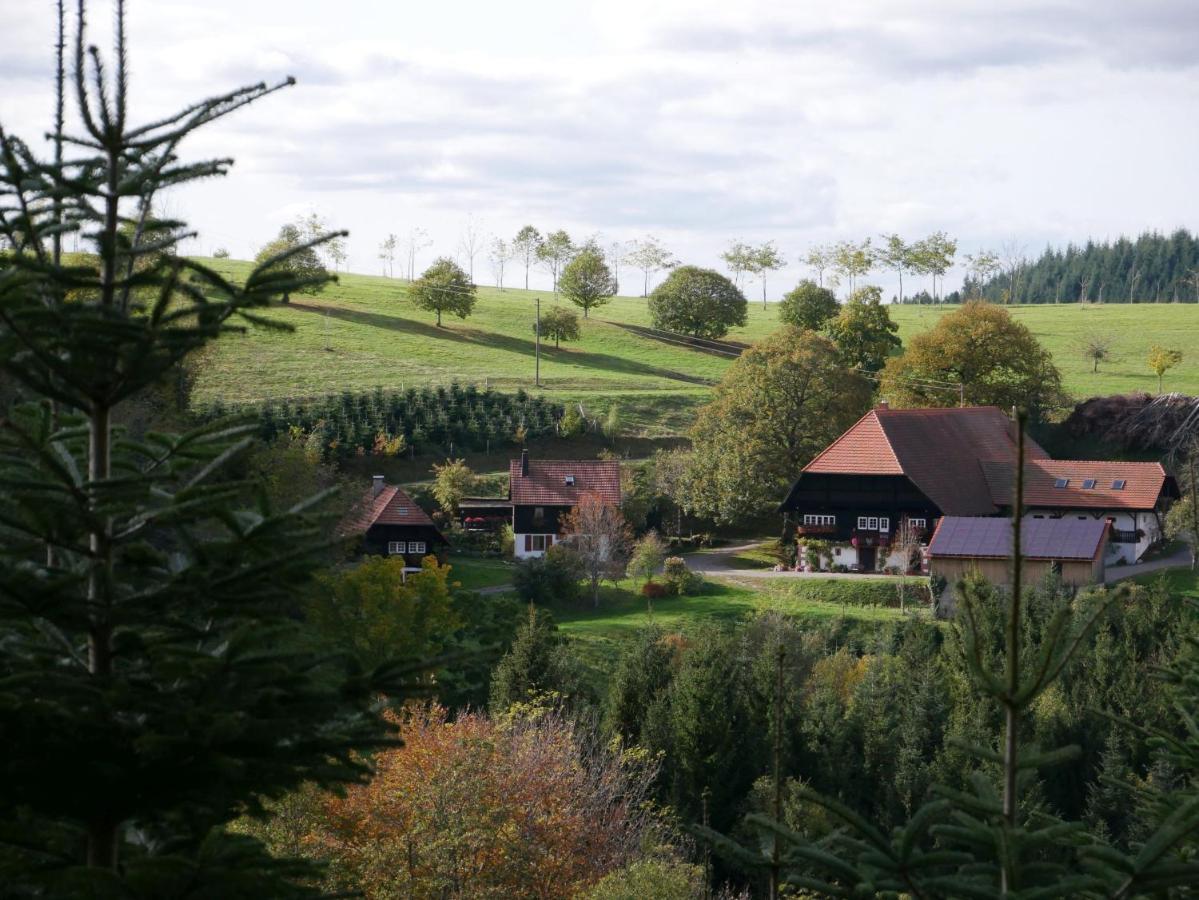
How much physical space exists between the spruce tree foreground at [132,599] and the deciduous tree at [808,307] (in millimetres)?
70356

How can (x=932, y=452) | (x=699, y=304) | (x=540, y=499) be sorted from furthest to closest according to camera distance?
(x=699, y=304) → (x=932, y=452) → (x=540, y=499)

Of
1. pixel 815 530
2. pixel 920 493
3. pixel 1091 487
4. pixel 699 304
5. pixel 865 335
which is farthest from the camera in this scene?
pixel 699 304

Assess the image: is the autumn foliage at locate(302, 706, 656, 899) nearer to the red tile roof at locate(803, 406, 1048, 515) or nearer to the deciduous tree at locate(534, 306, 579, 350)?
the red tile roof at locate(803, 406, 1048, 515)

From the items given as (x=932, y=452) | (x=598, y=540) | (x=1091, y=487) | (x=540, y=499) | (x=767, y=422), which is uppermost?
(x=767, y=422)

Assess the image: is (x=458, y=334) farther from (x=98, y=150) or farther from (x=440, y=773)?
(x=98, y=150)

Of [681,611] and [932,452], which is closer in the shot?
[681,611]

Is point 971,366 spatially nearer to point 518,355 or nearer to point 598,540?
point 598,540

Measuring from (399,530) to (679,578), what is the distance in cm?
841

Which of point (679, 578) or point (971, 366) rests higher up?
point (971, 366)

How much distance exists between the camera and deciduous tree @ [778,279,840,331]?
74.7m

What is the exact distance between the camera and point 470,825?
1759 centimetres

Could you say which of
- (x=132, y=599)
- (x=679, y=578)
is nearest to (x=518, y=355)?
(x=679, y=578)

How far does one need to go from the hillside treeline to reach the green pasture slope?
37518mm

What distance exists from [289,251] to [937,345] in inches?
2092
